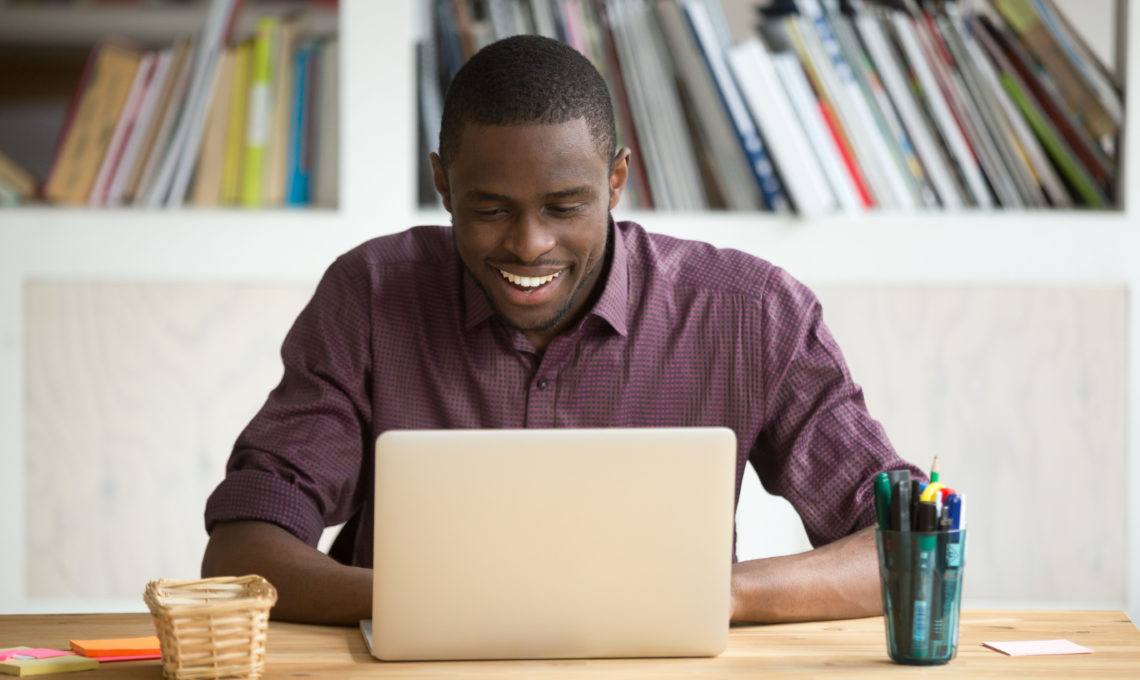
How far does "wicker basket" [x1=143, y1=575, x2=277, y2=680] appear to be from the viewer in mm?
990

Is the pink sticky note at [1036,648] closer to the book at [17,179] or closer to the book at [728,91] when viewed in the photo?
the book at [728,91]

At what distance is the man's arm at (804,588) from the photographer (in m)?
1.27

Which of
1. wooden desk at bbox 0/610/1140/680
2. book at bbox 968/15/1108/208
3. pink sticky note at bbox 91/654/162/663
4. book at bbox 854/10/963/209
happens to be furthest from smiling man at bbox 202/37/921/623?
book at bbox 968/15/1108/208

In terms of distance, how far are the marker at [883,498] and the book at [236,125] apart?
1528mm

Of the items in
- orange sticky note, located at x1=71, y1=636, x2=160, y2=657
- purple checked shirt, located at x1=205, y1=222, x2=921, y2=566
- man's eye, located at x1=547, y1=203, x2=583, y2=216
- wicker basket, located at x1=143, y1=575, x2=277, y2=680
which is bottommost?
orange sticky note, located at x1=71, y1=636, x2=160, y2=657

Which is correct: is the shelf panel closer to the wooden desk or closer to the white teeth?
the white teeth

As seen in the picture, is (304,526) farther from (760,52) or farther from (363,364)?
(760,52)

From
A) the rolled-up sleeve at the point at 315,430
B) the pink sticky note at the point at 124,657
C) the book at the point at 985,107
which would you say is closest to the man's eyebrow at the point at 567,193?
the rolled-up sleeve at the point at 315,430

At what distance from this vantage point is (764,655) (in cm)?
114

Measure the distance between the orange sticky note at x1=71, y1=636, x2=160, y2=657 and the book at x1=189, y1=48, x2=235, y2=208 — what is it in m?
1.28

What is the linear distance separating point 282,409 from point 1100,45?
187cm

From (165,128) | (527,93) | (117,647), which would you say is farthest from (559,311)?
(165,128)

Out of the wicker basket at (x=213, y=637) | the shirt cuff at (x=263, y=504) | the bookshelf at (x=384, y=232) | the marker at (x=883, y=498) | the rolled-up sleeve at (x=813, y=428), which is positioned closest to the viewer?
the wicker basket at (x=213, y=637)

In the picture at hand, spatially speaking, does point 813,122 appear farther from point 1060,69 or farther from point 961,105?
point 1060,69
